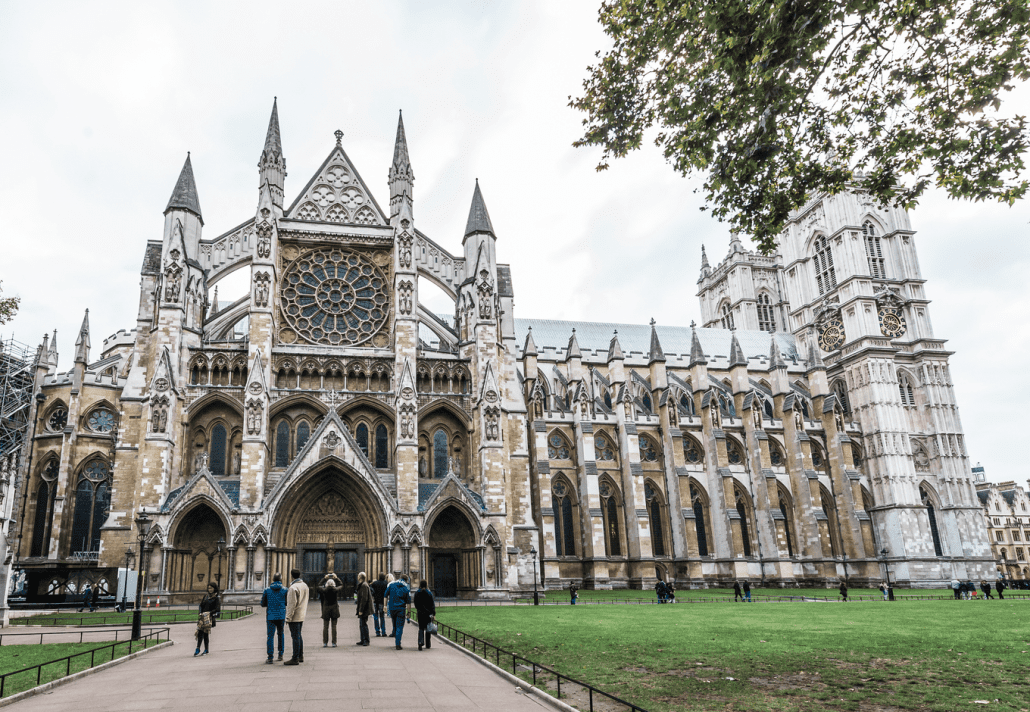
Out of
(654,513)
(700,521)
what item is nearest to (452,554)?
(654,513)

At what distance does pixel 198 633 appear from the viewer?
13.1 metres

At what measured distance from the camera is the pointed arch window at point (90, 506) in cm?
3578

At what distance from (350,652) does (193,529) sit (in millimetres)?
19667

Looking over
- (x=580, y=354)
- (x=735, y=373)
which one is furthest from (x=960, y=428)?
(x=580, y=354)

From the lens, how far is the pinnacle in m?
36.8

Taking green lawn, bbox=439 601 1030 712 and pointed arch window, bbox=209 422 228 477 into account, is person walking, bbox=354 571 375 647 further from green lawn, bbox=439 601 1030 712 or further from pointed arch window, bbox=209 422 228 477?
pointed arch window, bbox=209 422 228 477

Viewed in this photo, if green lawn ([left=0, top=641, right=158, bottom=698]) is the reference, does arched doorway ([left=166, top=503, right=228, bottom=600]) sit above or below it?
above

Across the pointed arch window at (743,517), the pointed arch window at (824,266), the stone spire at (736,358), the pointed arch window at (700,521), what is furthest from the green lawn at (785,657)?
the pointed arch window at (824,266)

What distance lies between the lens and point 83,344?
125 feet

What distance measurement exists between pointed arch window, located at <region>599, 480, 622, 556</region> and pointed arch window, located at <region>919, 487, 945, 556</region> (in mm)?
23165

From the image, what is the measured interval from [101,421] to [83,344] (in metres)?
4.21

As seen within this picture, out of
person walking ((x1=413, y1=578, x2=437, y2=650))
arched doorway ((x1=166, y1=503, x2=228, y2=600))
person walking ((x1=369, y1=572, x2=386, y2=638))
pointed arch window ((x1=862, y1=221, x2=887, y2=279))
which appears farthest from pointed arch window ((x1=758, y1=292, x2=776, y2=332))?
person walking ((x1=413, y1=578, x2=437, y2=650))

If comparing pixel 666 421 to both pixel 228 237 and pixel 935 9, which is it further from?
pixel 935 9

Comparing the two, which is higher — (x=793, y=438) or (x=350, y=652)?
(x=793, y=438)
